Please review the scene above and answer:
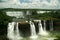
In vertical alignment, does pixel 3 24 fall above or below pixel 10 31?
above

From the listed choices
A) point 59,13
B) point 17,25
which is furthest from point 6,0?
point 59,13

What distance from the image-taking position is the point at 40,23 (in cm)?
300

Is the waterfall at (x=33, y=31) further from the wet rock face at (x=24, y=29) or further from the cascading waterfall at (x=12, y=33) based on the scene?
the cascading waterfall at (x=12, y=33)

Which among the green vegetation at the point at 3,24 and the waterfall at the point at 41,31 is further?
the waterfall at the point at 41,31

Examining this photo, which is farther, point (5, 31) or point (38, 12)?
point (38, 12)

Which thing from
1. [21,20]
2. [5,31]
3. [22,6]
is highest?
[22,6]

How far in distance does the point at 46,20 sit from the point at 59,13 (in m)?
0.30

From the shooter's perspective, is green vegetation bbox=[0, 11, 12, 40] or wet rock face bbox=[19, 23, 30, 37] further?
wet rock face bbox=[19, 23, 30, 37]

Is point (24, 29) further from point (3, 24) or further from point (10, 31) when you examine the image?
point (3, 24)

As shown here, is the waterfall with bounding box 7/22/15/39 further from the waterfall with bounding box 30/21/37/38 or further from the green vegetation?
the waterfall with bounding box 30/21/37/38

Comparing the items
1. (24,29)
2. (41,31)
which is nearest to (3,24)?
(24,29)

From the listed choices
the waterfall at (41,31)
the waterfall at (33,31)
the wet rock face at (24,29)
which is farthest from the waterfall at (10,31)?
the waterfall at (41,31)

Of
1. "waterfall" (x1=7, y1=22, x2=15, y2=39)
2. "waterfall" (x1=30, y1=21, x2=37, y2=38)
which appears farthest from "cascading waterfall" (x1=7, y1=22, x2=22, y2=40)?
"waterfall" (x1=30, y1=21, x2=37, y2=38)

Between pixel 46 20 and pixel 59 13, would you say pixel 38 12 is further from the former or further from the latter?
pixel 59 13
